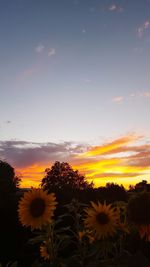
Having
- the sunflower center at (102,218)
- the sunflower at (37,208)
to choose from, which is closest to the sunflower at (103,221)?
the sunflower center at (102,218)

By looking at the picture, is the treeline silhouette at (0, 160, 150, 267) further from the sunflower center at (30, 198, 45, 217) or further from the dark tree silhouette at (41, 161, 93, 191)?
the dark tree silhouette at (41, 161, 93, 191)

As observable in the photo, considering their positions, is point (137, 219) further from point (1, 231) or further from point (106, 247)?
point (1, 231)

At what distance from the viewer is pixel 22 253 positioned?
11.1 m

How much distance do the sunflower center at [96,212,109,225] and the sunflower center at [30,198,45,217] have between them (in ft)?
2.20

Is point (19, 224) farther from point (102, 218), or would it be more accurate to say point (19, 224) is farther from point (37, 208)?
point (102, 218)

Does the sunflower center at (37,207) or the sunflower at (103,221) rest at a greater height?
the sunflower center at (37,207)

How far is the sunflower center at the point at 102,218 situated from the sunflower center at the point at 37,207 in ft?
2.20

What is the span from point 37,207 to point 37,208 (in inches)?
1.1

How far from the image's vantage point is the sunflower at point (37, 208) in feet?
13.5

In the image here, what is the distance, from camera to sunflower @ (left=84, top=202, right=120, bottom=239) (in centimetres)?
353

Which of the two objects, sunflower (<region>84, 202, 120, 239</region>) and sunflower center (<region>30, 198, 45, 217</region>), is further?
sunflower center (<region>30, 198, 45, 217</region>)

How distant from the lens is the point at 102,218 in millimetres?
3695

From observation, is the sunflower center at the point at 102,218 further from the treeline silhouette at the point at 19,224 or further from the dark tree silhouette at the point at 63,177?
the dark tree silhouette at the point at 63,177

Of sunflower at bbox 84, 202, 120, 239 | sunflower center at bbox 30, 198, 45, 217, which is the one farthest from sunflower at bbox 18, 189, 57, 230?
sunflower at bbox 84, 202, 120, 239
